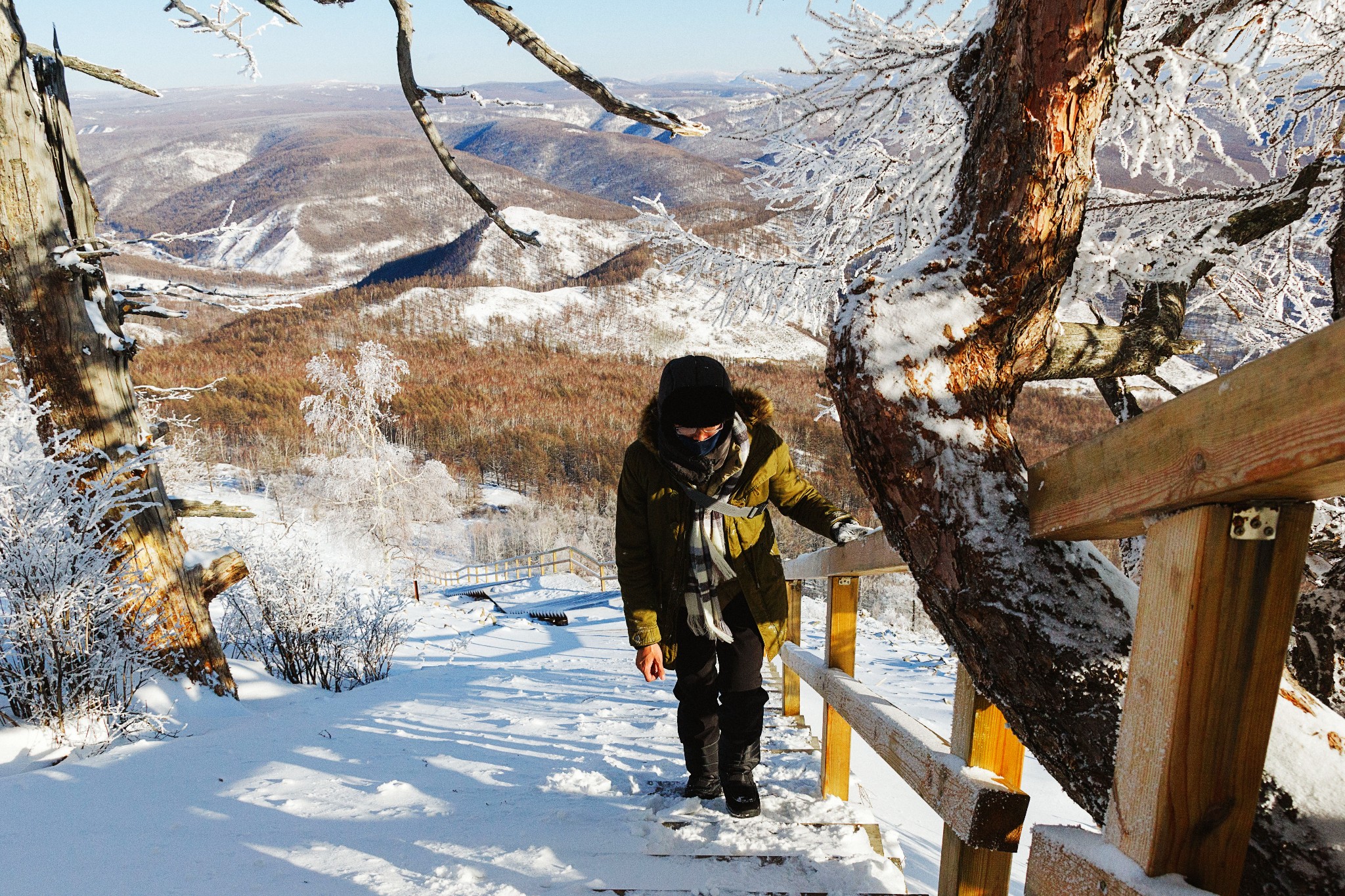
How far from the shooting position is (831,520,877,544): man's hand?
2104mm

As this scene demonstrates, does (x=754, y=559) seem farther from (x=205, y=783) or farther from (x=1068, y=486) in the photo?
(x=205, y=783)

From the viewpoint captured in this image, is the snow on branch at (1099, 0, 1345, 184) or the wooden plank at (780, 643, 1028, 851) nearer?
the wooden plank at (780, 643, 1028, 851)

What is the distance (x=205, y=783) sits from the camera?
2455mm

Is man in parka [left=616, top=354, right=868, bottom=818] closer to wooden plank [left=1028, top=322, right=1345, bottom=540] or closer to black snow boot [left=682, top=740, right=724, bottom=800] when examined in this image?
black snow boot [left=682, top=740, right=724, bottom=800]

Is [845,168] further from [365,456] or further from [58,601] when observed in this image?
[365,456]

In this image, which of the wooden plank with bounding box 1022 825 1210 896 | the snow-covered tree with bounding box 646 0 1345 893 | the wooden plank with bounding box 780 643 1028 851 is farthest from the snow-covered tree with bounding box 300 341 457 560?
the wooden plank with bounding box 1022 825 1210 896

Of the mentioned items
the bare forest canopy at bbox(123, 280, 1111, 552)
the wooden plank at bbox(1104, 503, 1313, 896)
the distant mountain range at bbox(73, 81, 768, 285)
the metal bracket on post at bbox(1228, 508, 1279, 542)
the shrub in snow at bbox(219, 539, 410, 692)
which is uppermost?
the distant mountain range at bbox(73, 81, 768, 285)

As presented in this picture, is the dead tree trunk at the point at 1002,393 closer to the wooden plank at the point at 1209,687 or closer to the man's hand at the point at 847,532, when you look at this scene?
the wooden plank at the point at 1209,687

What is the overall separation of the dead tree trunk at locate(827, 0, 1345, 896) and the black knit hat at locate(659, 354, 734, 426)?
0.64 meters

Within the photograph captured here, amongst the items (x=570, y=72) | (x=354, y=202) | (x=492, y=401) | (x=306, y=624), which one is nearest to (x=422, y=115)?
(x=570, y=72)

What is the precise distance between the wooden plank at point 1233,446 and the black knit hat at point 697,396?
113 cm

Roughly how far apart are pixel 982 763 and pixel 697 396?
1148 mm

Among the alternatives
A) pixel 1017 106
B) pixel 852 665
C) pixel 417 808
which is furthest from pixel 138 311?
pixel 1017 106

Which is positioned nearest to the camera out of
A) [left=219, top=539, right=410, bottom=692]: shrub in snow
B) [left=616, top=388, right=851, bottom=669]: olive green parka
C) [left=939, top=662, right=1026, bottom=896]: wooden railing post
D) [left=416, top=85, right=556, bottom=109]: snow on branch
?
[left=939, top=662, right=1026, bottom=896]: wooden railing post
